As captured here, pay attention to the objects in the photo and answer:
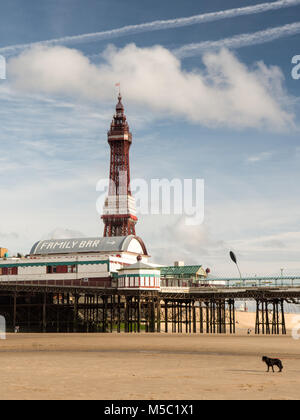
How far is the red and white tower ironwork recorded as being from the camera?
11350cm

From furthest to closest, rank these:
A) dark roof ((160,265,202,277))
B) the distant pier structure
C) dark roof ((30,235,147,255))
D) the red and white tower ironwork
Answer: the red and white tower ironwork → dark roof ((160,265,202,277)) → dark roof ((30,235,147,255)) → the distant pier structure

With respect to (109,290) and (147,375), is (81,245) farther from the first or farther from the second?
(147,375)

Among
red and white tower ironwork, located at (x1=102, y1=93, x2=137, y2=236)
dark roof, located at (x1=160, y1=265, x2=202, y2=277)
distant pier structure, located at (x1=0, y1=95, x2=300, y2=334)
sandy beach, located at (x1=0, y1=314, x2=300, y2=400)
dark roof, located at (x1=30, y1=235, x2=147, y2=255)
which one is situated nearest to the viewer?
sandy beach, located at (x1=0, y1=314, x2=300, y2=400)

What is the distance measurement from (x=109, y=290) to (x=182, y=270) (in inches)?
979

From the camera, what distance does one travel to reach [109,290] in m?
67.4

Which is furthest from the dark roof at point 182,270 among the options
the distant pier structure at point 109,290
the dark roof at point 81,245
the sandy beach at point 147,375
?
the sandy beach at point 147,375

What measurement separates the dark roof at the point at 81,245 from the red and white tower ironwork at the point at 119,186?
31.4 meters

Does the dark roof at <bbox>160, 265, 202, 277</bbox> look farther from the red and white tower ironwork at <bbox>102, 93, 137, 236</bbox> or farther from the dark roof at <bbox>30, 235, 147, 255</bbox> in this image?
the red and white tower ironwork at <bbox>102, 93, 137, 236</bbox>

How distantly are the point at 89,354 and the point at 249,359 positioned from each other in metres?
8.38

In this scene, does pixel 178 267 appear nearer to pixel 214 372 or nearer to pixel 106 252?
pixel 106 252

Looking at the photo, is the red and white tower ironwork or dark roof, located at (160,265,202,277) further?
the red and white tower ironwork

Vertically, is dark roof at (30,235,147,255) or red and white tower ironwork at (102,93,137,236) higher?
red and white tower ironwork at (102,93,137,236)

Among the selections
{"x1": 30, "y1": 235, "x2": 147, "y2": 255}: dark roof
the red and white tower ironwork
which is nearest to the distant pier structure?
{"x1": 30, "y1": 235, "x2": 147, "y2": 255}: dark roof

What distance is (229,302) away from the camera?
7312 centimetres
